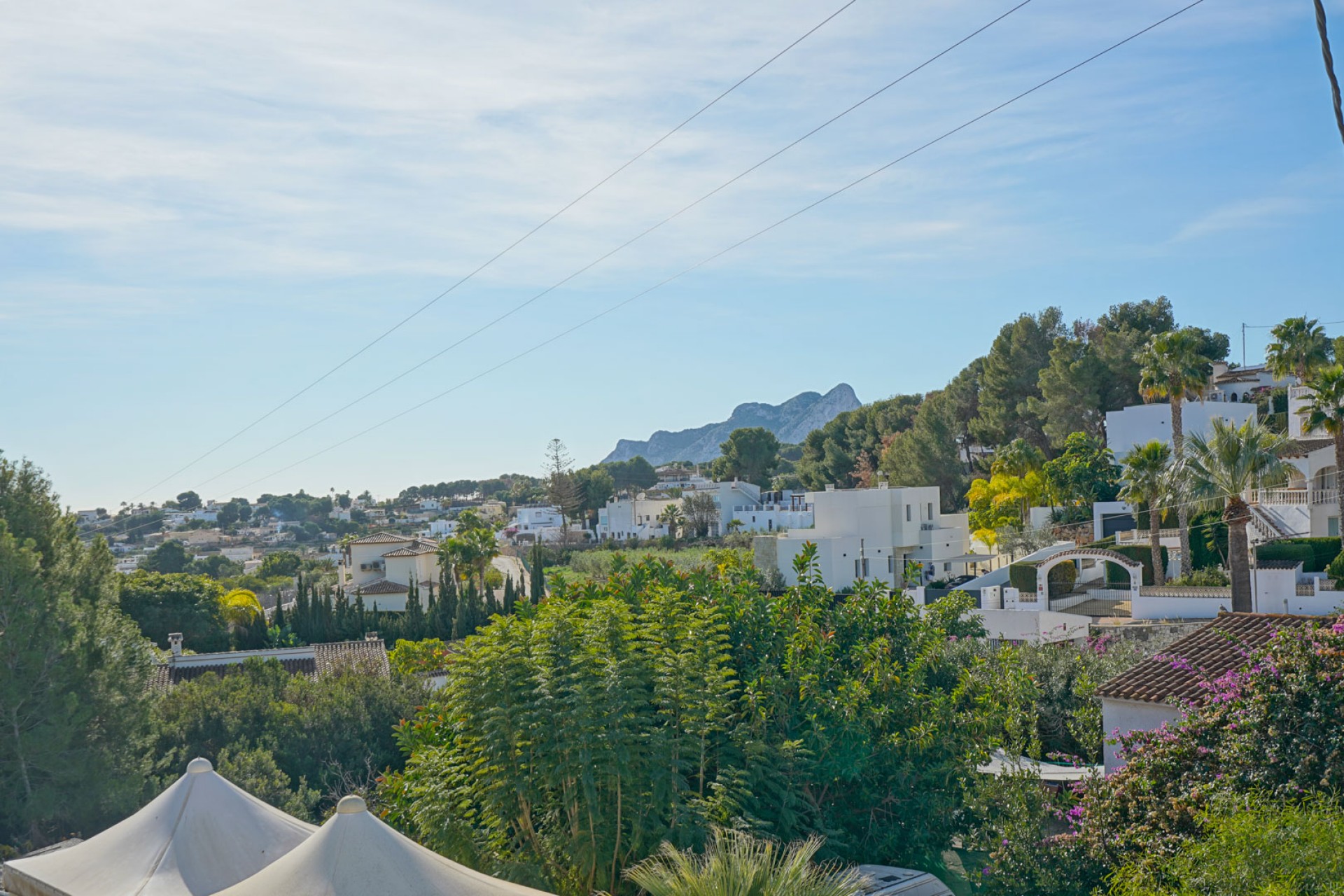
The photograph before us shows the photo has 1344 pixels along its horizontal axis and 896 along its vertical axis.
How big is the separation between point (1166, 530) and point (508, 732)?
3153cm

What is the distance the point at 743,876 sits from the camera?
6.07 meters

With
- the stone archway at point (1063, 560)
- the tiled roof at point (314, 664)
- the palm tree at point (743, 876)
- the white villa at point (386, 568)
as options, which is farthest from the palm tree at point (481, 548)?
the palm tree at point (743, 876)

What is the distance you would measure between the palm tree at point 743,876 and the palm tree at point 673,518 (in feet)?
226

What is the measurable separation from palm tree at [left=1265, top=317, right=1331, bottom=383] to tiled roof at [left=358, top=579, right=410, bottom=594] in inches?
1552

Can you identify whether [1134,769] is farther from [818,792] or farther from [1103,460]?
[1103,460]

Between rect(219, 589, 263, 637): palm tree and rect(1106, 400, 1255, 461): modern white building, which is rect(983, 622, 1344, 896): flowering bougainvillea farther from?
rect(1106, 400, 1255, 461): modern white building

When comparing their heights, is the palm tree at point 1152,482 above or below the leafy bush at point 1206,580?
above

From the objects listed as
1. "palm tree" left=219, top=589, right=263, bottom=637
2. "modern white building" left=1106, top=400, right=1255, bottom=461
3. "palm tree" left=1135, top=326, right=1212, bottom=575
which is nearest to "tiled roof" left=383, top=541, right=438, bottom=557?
"palm tree" left=219, top=589, right=263, bottom=637

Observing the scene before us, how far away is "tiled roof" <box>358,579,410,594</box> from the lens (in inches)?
2089

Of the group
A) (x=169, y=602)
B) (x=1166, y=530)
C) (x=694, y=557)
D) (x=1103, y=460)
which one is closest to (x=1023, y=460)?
(x=1103, y=460)

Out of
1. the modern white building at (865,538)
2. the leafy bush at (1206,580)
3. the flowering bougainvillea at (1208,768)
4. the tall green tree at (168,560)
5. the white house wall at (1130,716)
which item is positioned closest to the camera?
the flowering bougainvillea at (1208,768)

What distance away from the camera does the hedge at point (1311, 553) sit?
28688 millimetres

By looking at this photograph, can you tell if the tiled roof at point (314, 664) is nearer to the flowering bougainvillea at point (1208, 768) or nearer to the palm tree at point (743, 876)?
the palm tree at point (743, 876)

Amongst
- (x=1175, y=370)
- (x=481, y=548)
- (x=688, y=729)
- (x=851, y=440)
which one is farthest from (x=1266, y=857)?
(x=851, y=440)
